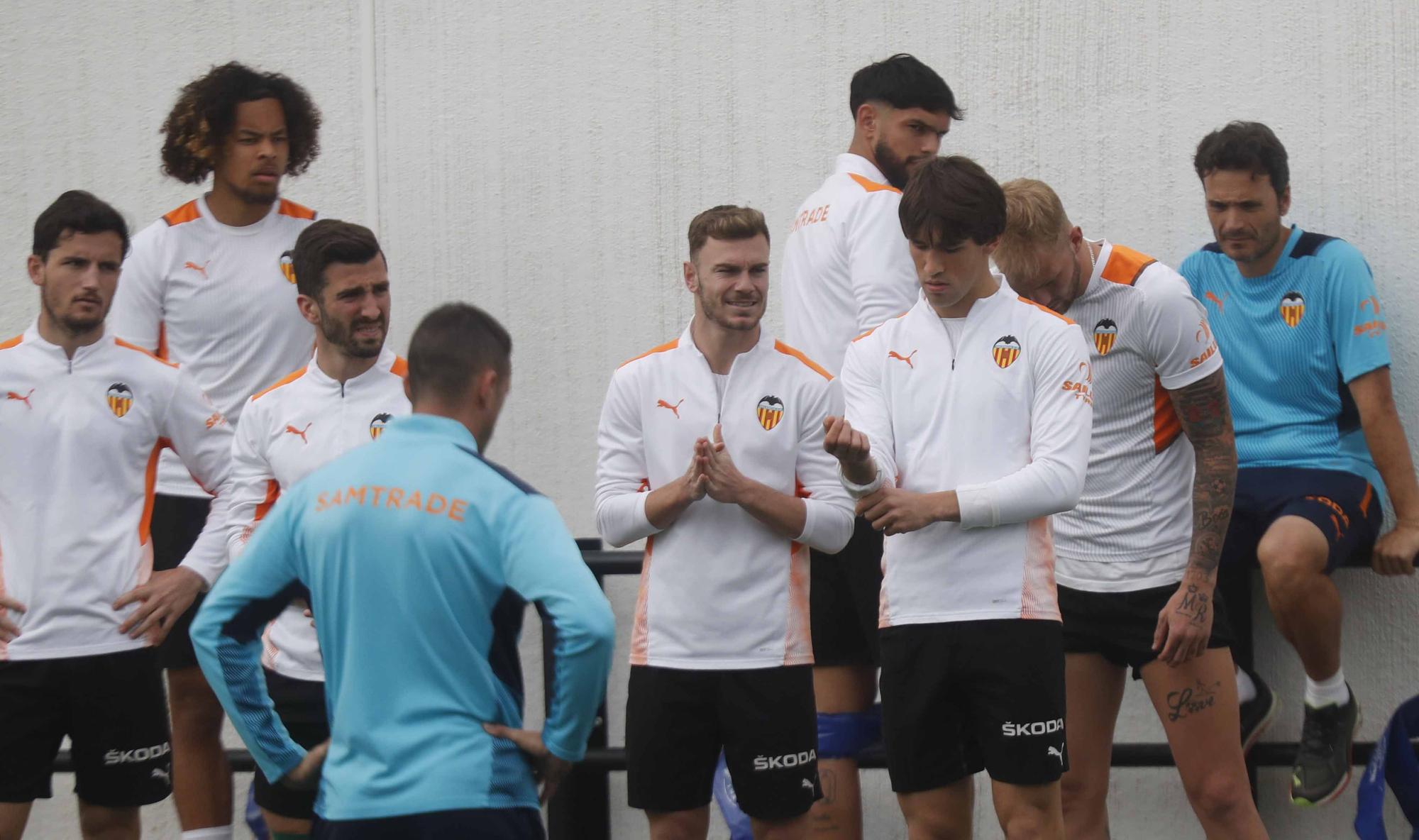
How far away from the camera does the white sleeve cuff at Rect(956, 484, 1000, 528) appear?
354cm

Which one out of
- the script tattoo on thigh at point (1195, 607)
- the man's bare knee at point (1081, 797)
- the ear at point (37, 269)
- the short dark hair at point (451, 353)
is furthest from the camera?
the ear at point (37, 269)

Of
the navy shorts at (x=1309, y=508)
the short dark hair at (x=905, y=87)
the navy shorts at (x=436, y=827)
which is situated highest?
the short dark hair at (x=905, y=87)

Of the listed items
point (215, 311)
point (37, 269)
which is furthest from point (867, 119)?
point (37, 269)

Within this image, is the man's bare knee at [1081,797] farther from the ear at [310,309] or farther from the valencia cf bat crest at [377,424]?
the ear at [310,309]

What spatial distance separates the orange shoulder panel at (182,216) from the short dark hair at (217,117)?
0.61 feet

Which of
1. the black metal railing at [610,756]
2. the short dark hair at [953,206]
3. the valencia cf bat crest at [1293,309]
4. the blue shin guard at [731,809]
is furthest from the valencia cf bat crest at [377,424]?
the valencia cf bat crest at [1293,309]

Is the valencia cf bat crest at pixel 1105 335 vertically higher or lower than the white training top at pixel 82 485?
higher

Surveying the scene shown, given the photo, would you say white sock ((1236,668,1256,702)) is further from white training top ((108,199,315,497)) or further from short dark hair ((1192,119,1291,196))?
white training top ((108,199,315,497))

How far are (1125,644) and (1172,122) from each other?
6.13 ft

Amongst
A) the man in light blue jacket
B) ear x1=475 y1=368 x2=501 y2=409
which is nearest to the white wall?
ear x1=475 y1=368 x2=501 y2=409

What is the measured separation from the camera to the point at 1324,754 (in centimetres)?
454

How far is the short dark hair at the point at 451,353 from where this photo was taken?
9.32 ft

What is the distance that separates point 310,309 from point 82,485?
31.4 inches

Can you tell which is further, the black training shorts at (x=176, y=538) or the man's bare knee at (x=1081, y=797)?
the black training shorts at (x=176, y=538)
